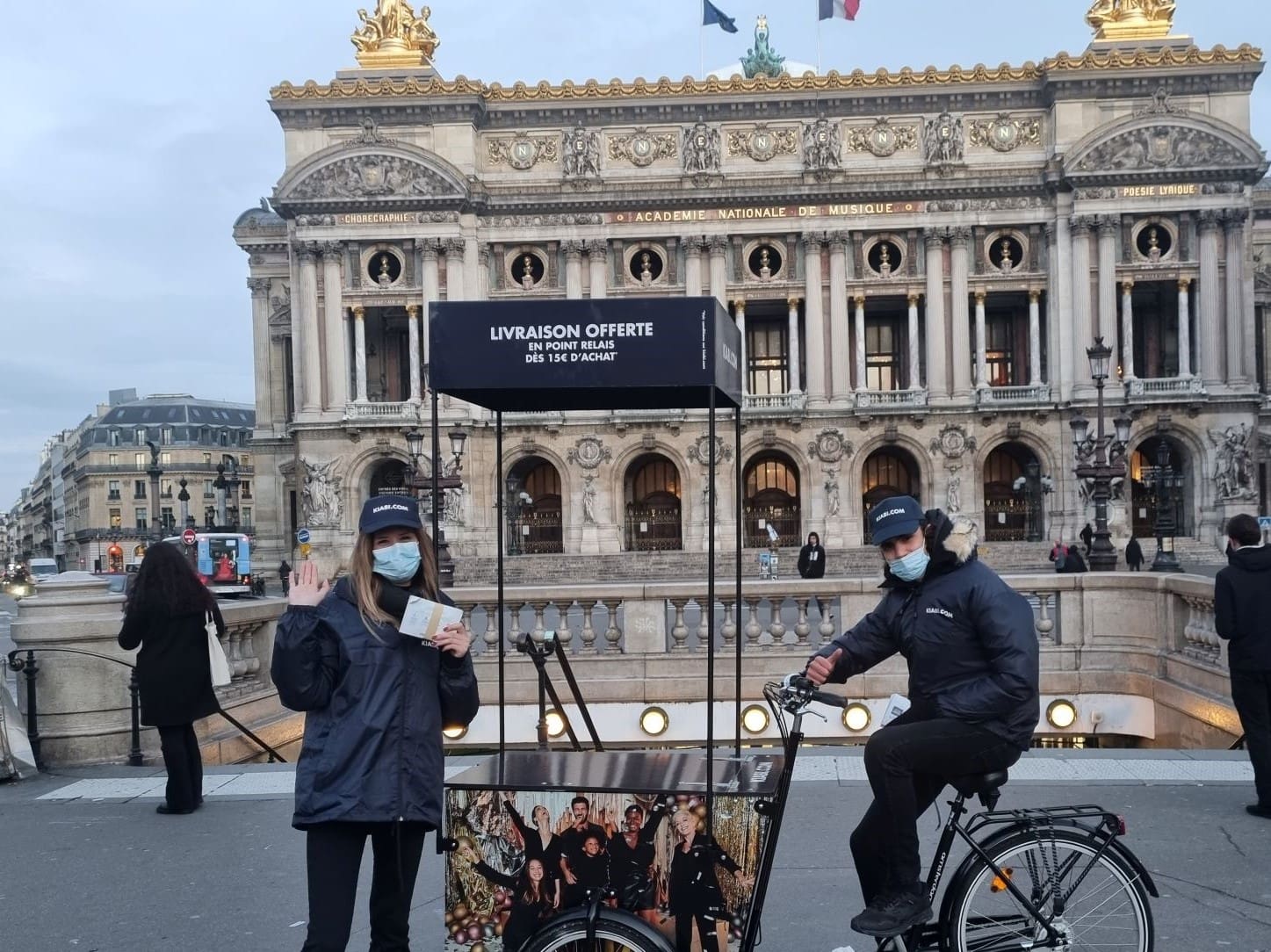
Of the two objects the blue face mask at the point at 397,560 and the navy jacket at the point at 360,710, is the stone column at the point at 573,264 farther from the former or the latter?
the navy jacket at the point at 360,710

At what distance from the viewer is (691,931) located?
452cm

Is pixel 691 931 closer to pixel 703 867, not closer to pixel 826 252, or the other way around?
pixel 703 867

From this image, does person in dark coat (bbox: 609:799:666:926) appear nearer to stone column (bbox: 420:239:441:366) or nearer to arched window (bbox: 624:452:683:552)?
arched window (bbox: 624:452:683:552)

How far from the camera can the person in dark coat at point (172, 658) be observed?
802 centimetres

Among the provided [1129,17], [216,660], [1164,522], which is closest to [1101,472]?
[1164,522]

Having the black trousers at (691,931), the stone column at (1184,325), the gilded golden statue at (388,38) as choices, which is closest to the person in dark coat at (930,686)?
the black trousers at (691,931)

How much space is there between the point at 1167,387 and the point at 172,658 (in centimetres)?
4465

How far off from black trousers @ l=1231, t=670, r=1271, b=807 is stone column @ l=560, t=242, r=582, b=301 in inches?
1585

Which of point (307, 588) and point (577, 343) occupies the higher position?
point (577, 343)

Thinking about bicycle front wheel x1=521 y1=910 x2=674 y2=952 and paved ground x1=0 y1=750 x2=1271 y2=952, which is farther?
paved ground x1=0 y1=750 x2=1271 y2=952

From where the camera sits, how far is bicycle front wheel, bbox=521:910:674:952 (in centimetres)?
429

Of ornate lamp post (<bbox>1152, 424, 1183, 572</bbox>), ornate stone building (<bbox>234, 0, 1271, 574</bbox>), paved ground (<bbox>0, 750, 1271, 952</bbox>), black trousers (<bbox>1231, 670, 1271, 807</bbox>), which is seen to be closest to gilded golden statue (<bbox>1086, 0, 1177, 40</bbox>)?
ornate stone building (<bbox>234, 0, 1271, 574</bbox>)

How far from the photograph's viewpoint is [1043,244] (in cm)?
4609

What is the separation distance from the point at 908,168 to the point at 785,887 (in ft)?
144
